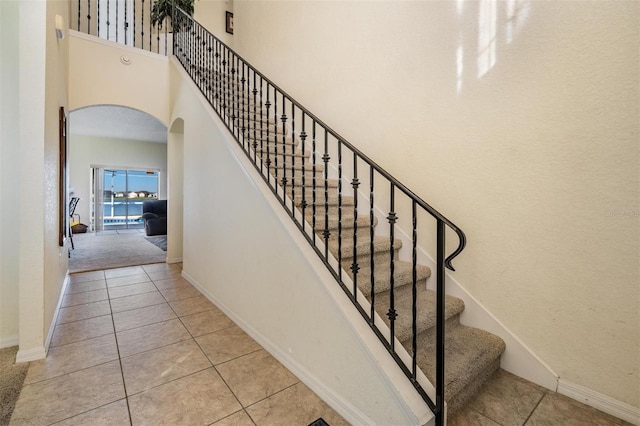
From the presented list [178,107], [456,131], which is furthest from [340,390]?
[178,107]

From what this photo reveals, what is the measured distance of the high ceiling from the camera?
6245 mm

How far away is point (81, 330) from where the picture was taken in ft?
8.05

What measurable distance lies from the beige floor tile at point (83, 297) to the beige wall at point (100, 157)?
668cm

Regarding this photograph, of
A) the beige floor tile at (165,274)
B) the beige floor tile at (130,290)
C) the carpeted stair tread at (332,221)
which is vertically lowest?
the beige floor tile at (130,290)

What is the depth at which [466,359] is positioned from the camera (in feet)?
5.75

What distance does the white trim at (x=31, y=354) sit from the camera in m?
1.98

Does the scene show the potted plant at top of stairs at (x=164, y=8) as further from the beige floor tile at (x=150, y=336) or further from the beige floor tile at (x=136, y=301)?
the beige floor tile at (x=150, y=336)

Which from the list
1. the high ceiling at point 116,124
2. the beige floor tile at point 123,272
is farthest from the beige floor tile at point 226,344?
the high ceiling at point 116,124

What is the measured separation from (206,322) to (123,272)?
7.70ft

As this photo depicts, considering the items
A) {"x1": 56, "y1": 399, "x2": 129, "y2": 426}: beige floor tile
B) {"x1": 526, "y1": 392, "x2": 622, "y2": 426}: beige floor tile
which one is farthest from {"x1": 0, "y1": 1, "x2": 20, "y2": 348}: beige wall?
{"x1": 526, "y1": 392, "x2": 622, "y2": 426}: beige floor tile

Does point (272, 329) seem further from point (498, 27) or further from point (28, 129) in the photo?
point (498, 27)

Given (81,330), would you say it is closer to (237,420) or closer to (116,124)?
(237,420)

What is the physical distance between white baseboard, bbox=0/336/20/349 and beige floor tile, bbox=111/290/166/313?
709mm

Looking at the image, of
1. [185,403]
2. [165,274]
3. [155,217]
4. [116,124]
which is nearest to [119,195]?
[155,217]
